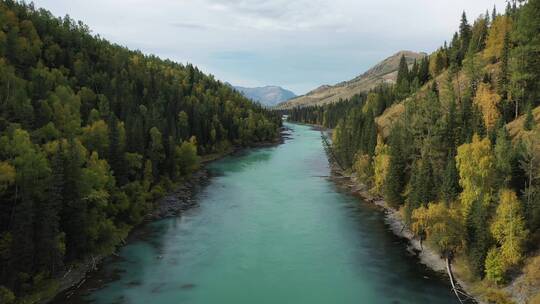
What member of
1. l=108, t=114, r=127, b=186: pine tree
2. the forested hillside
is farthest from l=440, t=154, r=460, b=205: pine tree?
l=108, t=114, r=127, b=186: pine tree

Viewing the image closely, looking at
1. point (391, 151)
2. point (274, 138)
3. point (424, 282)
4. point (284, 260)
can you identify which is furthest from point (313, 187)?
point (274, 138)

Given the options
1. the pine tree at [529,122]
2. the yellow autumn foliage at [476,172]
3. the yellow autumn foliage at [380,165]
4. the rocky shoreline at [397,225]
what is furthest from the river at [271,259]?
the pine tree at [529,122]

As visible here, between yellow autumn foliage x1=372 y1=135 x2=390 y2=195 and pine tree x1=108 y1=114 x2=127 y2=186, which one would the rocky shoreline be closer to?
yellow autumn foliage x1=372 y1=135 x2=390 y2=195

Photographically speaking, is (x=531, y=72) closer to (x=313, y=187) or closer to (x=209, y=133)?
(x=313, y=187)

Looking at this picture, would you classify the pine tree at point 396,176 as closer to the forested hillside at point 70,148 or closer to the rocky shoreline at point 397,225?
the rocky shoreline at point 397,225

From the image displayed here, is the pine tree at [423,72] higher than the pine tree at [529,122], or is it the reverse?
the pine tree at [423,72]

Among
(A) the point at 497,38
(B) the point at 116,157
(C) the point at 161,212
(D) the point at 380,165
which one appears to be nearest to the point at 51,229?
(B) the point at 116,157
